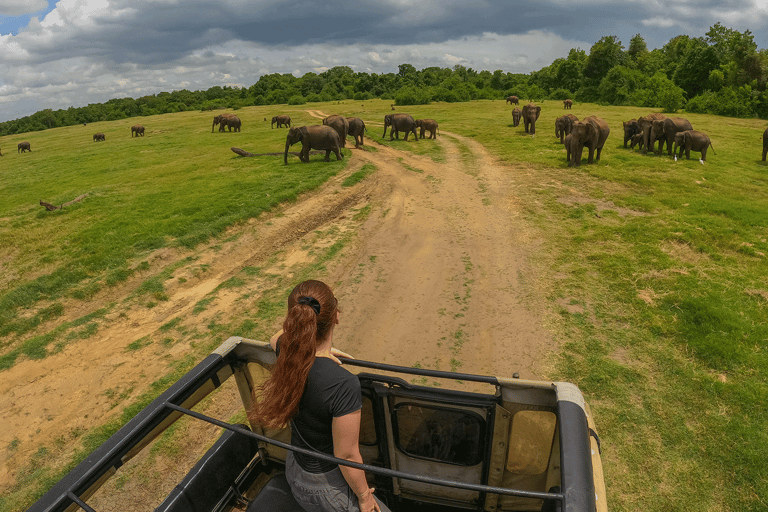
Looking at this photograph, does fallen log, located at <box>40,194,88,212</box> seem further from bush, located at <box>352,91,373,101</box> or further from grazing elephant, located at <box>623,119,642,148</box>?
bush, located at <box>352,91,373,101</box>

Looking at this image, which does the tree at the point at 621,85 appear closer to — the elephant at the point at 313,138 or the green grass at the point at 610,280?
the green grass at the point at 610,280

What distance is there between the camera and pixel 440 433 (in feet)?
11.3

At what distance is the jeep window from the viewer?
3.31 m

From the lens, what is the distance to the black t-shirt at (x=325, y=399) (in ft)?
8.28

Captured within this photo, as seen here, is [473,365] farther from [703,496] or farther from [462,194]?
[462,194]

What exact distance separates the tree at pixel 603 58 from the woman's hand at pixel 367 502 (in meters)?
67.4

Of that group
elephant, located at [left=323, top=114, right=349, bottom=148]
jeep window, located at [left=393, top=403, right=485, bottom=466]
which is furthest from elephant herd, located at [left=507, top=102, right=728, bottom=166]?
jeep window, located at [left=393, top=403, right=485, bottom=466]

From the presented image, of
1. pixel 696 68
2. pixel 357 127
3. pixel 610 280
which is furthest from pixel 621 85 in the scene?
pixel 610 280

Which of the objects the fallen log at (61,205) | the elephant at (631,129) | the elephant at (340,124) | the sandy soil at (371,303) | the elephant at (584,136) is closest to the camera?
the sandy soil at (371,303)

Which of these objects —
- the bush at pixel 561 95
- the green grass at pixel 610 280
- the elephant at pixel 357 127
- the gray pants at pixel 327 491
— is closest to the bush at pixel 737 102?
the green grass at pixel 610 280

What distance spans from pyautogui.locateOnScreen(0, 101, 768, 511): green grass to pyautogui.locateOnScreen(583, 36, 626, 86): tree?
4416cm

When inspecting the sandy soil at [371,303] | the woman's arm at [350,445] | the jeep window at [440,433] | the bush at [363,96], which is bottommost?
the sandy soil at [371,303]

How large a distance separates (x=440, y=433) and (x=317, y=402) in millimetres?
1378

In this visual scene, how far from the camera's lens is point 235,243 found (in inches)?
455
